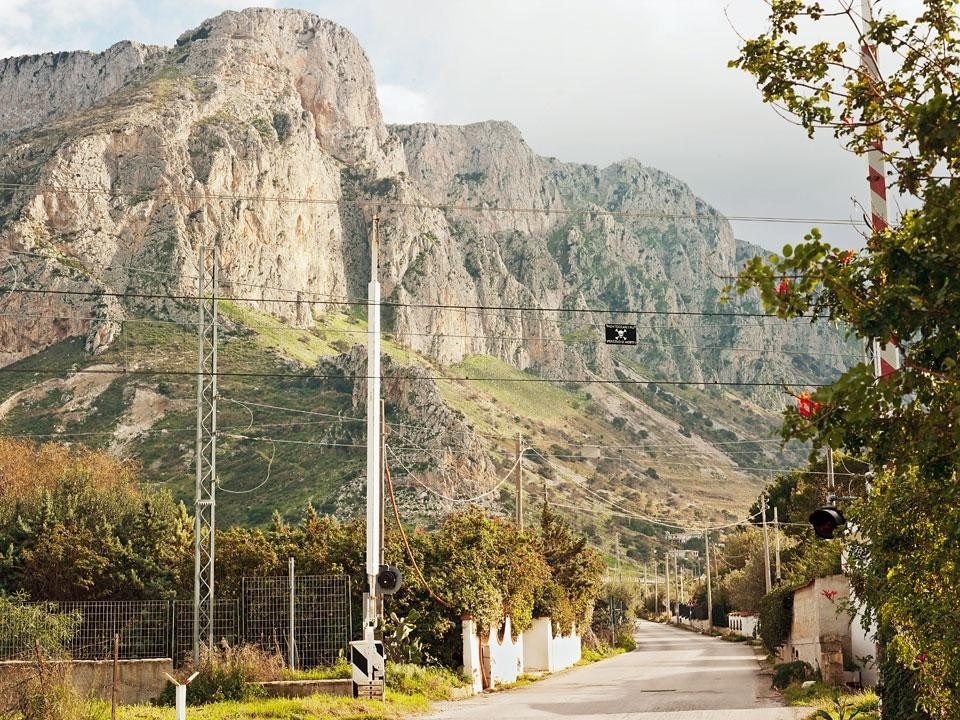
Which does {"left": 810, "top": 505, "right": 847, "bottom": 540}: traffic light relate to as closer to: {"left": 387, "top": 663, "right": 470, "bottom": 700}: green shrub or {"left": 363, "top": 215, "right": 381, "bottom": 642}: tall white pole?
{"left": 363, "top": 215, "right": 381, "bottom": 642}: tall white pole

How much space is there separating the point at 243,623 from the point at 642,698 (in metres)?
9.38

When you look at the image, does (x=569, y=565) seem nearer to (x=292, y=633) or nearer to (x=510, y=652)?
(x=510, y=652)

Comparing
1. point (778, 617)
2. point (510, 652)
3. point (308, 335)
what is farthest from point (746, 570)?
point (308, 335)

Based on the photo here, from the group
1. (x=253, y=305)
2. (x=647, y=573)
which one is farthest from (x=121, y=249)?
(x=647, y=573)

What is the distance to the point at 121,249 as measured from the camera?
444ft

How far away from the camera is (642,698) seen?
85.4 feet

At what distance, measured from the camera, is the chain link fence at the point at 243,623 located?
25297 mm

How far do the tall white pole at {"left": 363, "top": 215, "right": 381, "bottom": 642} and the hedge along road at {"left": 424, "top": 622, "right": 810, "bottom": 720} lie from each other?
2.49 meters

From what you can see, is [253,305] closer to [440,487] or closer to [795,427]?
[440,487]

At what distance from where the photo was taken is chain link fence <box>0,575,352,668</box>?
2530cm

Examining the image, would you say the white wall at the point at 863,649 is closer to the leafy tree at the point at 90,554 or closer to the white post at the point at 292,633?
the white post at the point at 292,633

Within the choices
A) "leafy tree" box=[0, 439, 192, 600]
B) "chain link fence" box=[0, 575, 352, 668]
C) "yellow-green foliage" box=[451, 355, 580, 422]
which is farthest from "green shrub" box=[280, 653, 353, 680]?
"yellow-green foliage" box=[451, 355, 580, 422]

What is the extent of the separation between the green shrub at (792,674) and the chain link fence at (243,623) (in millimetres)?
11467

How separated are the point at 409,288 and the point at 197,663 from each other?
511ft
